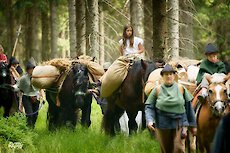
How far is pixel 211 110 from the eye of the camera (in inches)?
351

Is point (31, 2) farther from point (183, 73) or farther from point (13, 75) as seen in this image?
point (183, 73)

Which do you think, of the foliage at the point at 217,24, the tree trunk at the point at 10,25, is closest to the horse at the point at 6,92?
the foliage at the point at 217,24

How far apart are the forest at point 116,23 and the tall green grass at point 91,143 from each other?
2.81 metres

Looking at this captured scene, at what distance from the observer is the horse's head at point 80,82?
1312 cm

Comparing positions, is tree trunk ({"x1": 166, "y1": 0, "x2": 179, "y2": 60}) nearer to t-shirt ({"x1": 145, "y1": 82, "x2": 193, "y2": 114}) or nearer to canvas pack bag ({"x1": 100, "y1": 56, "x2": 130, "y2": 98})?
canvas pack bag ({"x1": 100, "y1": 56, "x2": 130, "y2": 98})

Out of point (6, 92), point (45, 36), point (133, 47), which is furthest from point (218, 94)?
point (45, 36)

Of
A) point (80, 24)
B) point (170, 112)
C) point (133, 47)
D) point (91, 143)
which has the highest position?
point (80, 24)

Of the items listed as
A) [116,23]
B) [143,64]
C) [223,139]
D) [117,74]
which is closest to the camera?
[223,139]

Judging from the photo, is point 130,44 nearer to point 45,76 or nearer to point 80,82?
point 80,82

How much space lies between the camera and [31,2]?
92.0ft

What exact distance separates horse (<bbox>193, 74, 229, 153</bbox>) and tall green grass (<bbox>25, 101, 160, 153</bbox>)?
139cm

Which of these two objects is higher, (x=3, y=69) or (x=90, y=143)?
(x=3, y=69)

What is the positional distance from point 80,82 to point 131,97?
1530 mm

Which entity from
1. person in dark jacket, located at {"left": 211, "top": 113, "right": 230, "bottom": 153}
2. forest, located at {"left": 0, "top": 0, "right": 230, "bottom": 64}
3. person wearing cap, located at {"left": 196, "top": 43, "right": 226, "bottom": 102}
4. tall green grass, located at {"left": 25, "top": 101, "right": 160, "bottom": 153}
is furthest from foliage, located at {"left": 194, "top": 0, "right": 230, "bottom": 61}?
person in dark jacket, located at {"left": 211, "top": 113, "right": 230, "bottom": 153}
